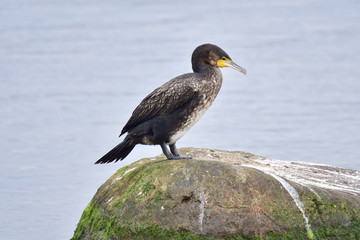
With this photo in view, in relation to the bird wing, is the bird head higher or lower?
higher

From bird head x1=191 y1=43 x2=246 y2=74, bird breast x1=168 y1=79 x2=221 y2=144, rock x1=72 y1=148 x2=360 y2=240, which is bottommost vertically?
rock x1=72 y1=148 x2=360 y2=240

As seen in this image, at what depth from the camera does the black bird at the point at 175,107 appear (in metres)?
8.05

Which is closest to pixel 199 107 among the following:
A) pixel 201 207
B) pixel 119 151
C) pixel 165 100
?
pixel 165 100

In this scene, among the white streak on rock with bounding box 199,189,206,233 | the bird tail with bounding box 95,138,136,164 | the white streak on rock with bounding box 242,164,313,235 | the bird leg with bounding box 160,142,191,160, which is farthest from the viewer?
the bird tail with bounding box 95,138,136,164

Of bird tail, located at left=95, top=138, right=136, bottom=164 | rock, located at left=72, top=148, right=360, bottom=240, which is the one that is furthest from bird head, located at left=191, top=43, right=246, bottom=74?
rock, located at left=72, top=148, right=360, bottom=240

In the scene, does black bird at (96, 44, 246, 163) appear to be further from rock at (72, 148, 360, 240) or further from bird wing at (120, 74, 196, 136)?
rock at (72, 148, 360, 240)

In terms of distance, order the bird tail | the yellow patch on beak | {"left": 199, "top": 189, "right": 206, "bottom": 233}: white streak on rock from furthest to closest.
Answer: the yellow patch on beak → the bird tail → {"left": 199, "top": 189, "right": 206, "bottom": 233}: white streak on rock

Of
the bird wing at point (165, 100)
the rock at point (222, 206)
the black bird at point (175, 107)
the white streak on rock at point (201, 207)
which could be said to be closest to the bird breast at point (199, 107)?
the black bird at point (175, 107)

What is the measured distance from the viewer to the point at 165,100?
26.5ft

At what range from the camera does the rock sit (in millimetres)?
7297

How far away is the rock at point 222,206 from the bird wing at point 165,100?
579 millimetres

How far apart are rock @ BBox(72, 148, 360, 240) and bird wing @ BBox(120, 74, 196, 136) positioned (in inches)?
22.8

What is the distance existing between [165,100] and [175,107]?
124 millimetres

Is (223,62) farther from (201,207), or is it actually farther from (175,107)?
(201,207)
